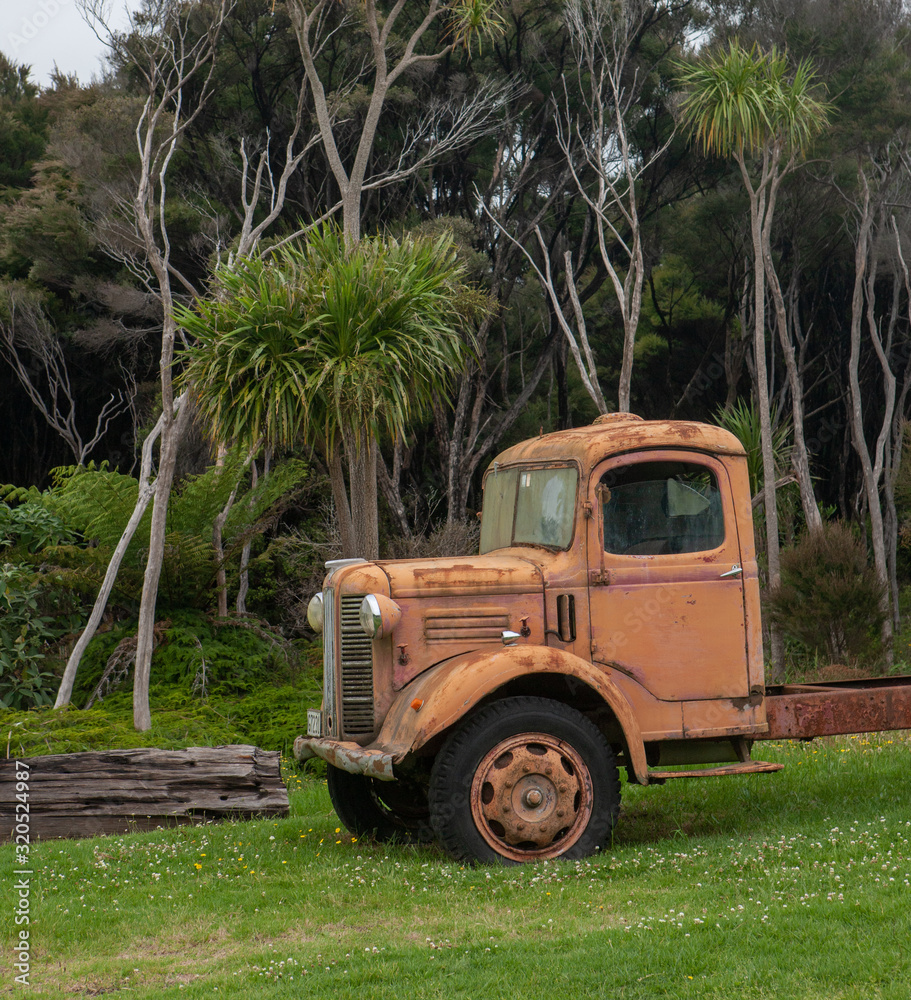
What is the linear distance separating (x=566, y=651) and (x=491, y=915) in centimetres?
156

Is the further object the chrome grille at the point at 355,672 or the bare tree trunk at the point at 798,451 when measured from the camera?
the bare tree trunk at the point at 798,451

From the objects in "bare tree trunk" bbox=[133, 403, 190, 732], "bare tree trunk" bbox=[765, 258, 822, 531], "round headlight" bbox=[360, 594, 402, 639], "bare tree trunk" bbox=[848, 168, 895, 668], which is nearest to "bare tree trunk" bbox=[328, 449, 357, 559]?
"bare tree trunk" bbox=[133, 403, 190, 732]

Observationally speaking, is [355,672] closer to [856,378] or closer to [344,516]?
[344,516]

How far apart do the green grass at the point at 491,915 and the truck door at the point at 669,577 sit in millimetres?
949

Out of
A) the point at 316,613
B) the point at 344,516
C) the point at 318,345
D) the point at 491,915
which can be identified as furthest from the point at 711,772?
the point at 344,516

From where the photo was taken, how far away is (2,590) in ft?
35.7

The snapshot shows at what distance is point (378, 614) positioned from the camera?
5.75m

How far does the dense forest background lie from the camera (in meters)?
18.2

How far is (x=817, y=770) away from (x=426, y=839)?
Answer: 3.32 meters

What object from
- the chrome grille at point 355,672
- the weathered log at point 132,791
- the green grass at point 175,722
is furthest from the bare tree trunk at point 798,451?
the chrome grille at point 355,672

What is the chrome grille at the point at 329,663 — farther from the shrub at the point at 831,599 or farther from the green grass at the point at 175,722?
the shrub at the point at 831,599

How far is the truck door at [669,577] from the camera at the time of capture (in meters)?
6.07

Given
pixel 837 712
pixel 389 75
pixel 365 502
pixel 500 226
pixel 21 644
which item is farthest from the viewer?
pixel 500 226

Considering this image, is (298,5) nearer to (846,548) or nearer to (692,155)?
(846,548)
